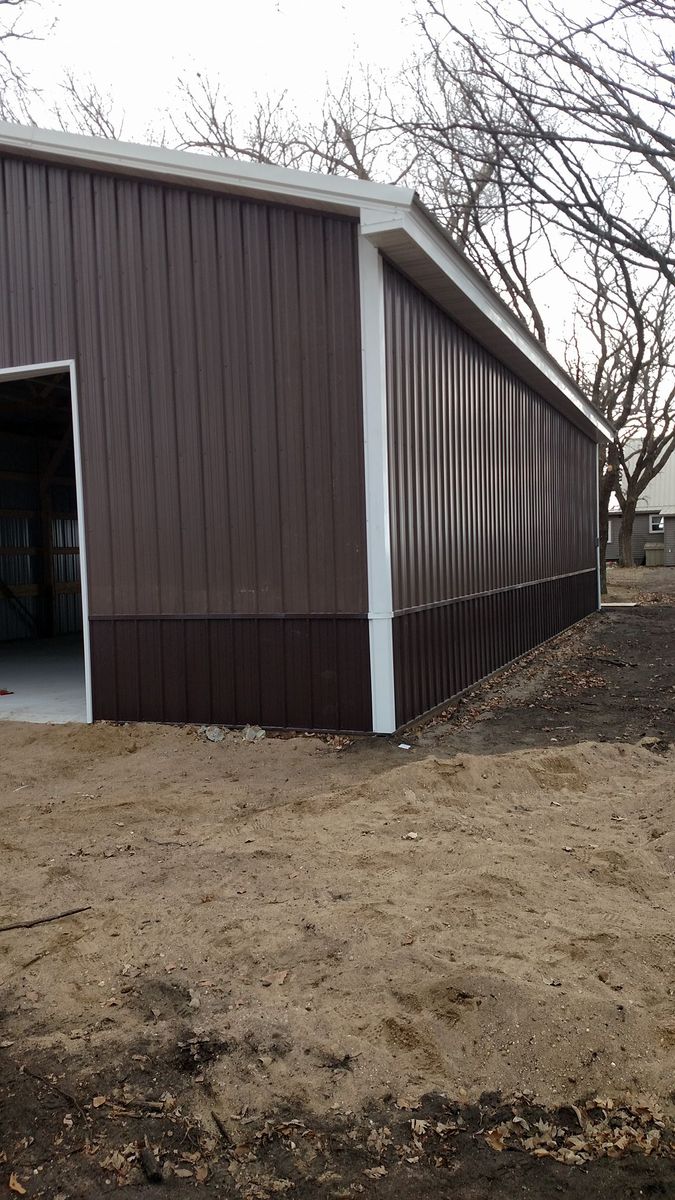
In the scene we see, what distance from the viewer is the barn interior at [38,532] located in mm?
13250

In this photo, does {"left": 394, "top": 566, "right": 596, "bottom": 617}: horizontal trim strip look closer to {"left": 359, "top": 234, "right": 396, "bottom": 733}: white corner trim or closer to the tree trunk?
{"left": 359, "top": 234, "right": 396, "bottom": 733}: white corner trim

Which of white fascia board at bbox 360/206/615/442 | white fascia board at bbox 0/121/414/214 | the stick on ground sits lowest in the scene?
the stick on ground

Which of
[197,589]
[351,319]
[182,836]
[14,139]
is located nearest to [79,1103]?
[182,836]

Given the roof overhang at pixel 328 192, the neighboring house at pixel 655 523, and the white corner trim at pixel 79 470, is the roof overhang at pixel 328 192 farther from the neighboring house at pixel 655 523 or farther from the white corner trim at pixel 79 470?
the neighboring house at pixel 655 523

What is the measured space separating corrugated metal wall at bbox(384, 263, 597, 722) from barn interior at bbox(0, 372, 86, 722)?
5.99m

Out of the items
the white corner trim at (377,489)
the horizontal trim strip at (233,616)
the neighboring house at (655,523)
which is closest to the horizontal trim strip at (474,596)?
the white corner trim at (377,489)

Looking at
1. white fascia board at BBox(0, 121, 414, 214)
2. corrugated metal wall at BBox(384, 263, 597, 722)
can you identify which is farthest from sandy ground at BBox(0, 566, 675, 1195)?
white fascia board at BBox(0, 121, 414, 214)

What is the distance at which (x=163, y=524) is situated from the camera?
23.7ft

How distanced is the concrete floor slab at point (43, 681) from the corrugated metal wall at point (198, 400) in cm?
88

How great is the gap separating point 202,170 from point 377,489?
2795mm

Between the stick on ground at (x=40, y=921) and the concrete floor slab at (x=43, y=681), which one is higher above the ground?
the concrete floor slab at (x=43, y=681)

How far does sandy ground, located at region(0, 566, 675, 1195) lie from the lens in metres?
2.57

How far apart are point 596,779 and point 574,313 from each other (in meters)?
24.2

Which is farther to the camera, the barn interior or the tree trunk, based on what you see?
the tree trunk
